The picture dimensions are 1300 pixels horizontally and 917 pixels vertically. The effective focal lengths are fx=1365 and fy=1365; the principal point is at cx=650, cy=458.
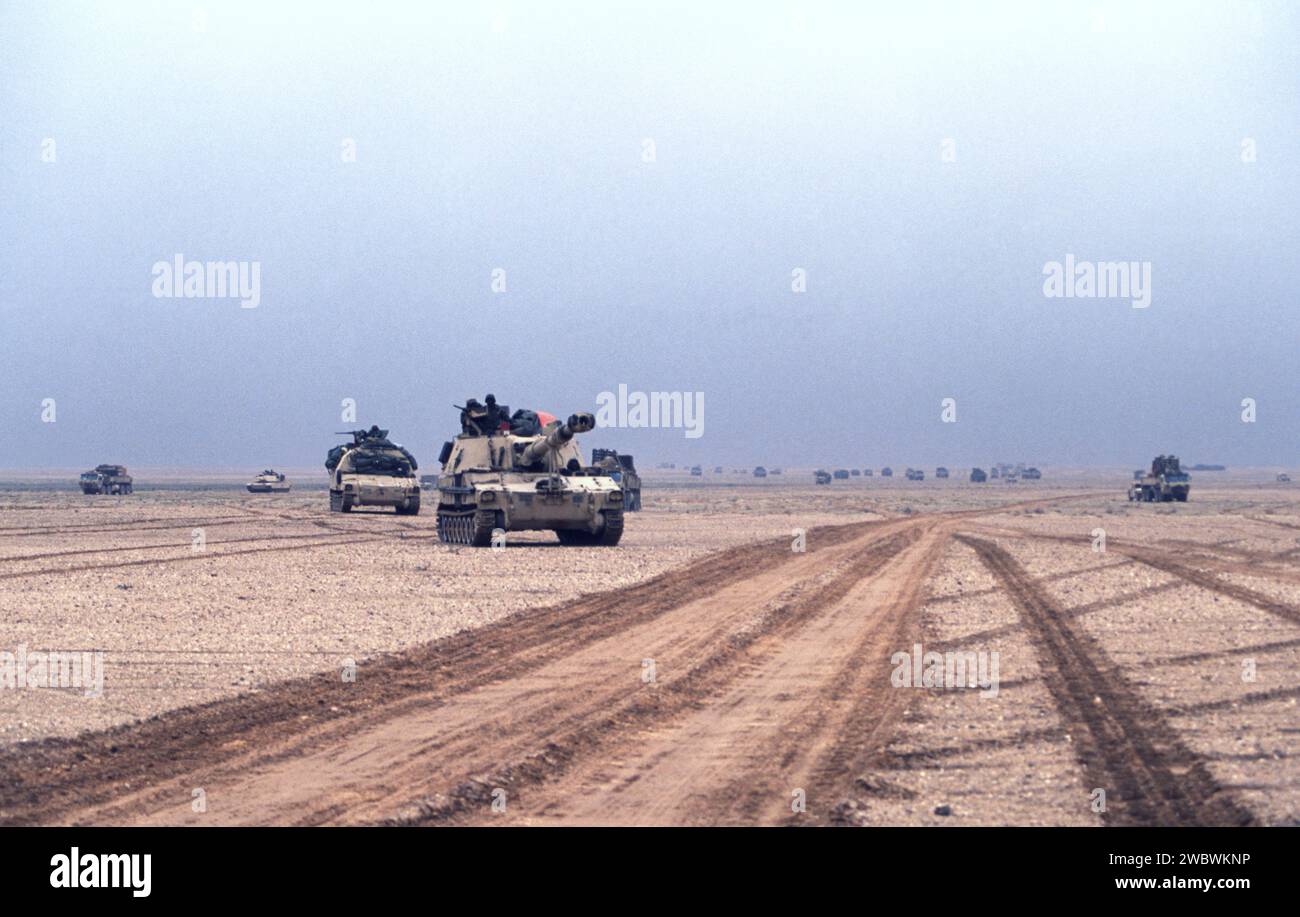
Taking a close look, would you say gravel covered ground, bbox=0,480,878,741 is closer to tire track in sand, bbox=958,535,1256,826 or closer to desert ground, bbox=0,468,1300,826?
desert ground, bbox=0,468,1300,826

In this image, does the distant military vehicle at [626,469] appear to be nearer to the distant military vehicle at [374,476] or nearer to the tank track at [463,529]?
the distant military vehicle at [374,476]

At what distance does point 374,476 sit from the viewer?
51188mm

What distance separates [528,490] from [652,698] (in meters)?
20.8

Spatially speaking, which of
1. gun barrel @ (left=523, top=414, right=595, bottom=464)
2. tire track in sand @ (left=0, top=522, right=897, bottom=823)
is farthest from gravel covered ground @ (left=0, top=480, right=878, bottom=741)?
gun barrel @ (left=523, top=414, right=595, bottom=464)

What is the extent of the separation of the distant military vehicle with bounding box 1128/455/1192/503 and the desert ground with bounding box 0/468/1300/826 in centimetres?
5259

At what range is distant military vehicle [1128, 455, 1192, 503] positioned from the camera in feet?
246

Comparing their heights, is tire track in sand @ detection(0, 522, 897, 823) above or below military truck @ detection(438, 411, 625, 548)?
below

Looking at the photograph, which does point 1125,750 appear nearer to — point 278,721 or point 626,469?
point 278,721

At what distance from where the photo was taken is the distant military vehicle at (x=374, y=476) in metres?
50.8

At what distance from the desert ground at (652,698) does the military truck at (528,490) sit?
6403 mm

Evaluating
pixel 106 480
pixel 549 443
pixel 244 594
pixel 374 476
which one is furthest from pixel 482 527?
pixel 106 480

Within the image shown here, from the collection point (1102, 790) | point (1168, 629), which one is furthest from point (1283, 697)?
point (1168, 629)
